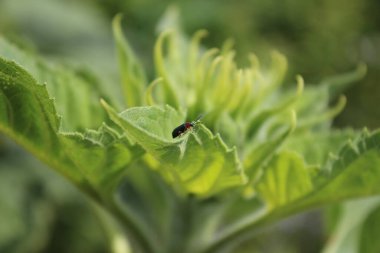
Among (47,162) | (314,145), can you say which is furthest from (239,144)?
(47,162)

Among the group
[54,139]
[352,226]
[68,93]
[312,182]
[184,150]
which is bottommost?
[352,226]

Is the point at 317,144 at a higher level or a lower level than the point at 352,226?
higher

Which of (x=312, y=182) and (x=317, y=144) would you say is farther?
(x=317, y=144)

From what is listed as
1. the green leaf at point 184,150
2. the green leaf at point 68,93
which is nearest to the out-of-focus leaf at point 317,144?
the green leaf at point 184,150

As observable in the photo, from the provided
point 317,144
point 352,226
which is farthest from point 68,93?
point 352,226

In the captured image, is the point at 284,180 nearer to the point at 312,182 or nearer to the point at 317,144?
the point at 312,182

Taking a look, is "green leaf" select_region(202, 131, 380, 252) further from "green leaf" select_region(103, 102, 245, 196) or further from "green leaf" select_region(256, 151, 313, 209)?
"green leaf" select_region(103, 102, 245, 196)

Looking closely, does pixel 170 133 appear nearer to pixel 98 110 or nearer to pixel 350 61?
pixel 98 110
